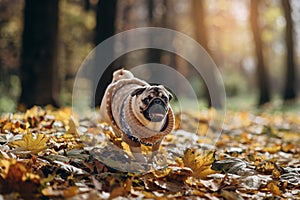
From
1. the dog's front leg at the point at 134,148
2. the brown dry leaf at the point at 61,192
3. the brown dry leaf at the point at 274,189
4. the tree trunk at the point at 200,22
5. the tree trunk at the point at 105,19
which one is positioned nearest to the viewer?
the brown dry leaf at the point at 61,192

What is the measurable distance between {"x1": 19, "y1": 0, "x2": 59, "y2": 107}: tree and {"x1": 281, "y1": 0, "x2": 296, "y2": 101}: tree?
14.0 meters

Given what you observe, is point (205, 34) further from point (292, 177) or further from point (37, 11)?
point (292, 177)

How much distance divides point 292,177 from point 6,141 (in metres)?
2.23

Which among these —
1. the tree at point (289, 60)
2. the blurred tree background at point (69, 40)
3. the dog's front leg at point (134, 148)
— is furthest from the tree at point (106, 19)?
the tree at point (289, 60)

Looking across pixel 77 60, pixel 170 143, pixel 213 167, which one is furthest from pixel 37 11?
pixel 77 60

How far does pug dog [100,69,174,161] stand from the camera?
3400 mm

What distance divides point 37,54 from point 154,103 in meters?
5.81

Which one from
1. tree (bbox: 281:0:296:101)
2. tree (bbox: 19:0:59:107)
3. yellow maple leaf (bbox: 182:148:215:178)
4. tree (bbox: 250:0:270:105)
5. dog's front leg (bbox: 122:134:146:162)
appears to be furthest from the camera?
tree (bbox: 281:0:296:101)

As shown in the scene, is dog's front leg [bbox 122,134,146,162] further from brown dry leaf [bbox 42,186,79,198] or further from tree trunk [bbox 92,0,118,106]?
tree trunk [bbox 92,0,118,106]

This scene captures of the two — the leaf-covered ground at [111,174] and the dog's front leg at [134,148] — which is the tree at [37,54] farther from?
the dog's front leg at [134,148]

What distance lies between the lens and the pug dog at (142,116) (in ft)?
11.2

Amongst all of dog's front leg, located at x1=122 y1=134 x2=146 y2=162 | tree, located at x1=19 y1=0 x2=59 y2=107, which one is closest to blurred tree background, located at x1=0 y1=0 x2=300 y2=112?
tree, located at x1=19 y1=0 x2=59 y2=107

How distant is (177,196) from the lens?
2844 mm

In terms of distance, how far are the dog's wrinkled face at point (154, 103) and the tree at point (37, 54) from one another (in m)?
5.58
